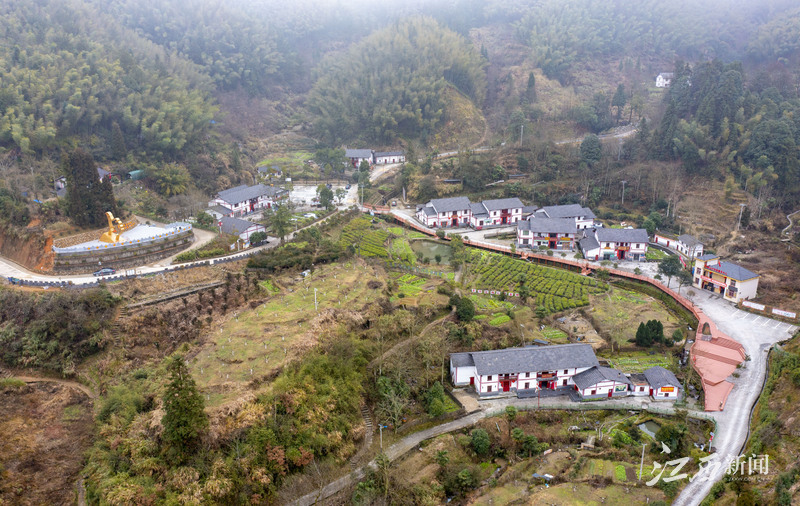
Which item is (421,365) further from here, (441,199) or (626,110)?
(626,110)

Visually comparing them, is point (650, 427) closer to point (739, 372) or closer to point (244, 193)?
point (739, 372)

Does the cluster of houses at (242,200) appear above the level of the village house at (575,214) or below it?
above

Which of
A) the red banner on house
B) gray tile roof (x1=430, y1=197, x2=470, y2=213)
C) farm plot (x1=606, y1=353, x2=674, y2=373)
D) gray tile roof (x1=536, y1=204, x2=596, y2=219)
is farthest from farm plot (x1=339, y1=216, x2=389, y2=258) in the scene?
the red banner on house

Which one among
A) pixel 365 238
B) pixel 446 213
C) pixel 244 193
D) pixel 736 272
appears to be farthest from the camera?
pixel 446 213

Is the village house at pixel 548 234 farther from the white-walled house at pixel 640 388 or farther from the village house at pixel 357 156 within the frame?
the village house at pixel 357 156

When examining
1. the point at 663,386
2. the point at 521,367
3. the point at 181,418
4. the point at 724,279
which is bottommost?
the point at 663,386

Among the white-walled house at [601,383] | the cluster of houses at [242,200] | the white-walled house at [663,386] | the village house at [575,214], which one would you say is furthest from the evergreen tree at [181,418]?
the village house at [575,214]

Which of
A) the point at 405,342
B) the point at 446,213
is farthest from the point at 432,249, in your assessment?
the point at 405,342
